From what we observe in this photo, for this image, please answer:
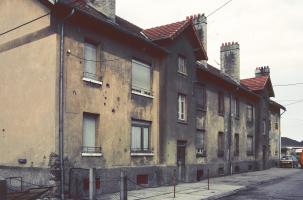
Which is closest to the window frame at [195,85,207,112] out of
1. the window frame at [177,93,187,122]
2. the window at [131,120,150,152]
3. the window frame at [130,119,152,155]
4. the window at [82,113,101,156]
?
the window frame at [177,93,187,122]

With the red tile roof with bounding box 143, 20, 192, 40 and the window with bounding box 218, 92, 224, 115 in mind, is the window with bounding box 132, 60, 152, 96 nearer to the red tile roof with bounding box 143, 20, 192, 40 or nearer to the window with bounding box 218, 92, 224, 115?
the red tile roof with bounding box 143, 20, 192, 40

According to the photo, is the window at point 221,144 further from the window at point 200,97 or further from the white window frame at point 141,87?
the white window frame at point 141,87

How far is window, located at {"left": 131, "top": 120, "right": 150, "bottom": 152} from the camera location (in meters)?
18.8

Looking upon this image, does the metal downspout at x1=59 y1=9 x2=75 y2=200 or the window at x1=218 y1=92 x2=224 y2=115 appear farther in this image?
the window at x1=218 y1=92 x2=224 y2=115

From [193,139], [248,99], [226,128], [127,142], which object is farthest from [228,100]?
[127,142]

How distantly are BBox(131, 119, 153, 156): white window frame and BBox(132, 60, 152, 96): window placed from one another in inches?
59.1

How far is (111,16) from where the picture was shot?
1898cm

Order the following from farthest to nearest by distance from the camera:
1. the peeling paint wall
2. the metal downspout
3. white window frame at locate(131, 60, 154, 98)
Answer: white window frame at locate(131, 60, 154, 98)
the peeling paint wall
the metal downspout

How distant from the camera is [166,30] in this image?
72.5 ft

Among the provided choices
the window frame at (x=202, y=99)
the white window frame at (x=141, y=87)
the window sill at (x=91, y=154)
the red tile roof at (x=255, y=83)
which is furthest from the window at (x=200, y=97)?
the red tile roof at (x=255, y=83)

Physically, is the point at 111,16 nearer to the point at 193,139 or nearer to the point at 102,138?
the point at 102,138

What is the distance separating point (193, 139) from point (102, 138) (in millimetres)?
8570

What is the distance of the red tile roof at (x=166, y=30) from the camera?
21.4m

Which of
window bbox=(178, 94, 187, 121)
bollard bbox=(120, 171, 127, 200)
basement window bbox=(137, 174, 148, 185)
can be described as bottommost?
basement window bbox=(137, 174, 148, 185)
